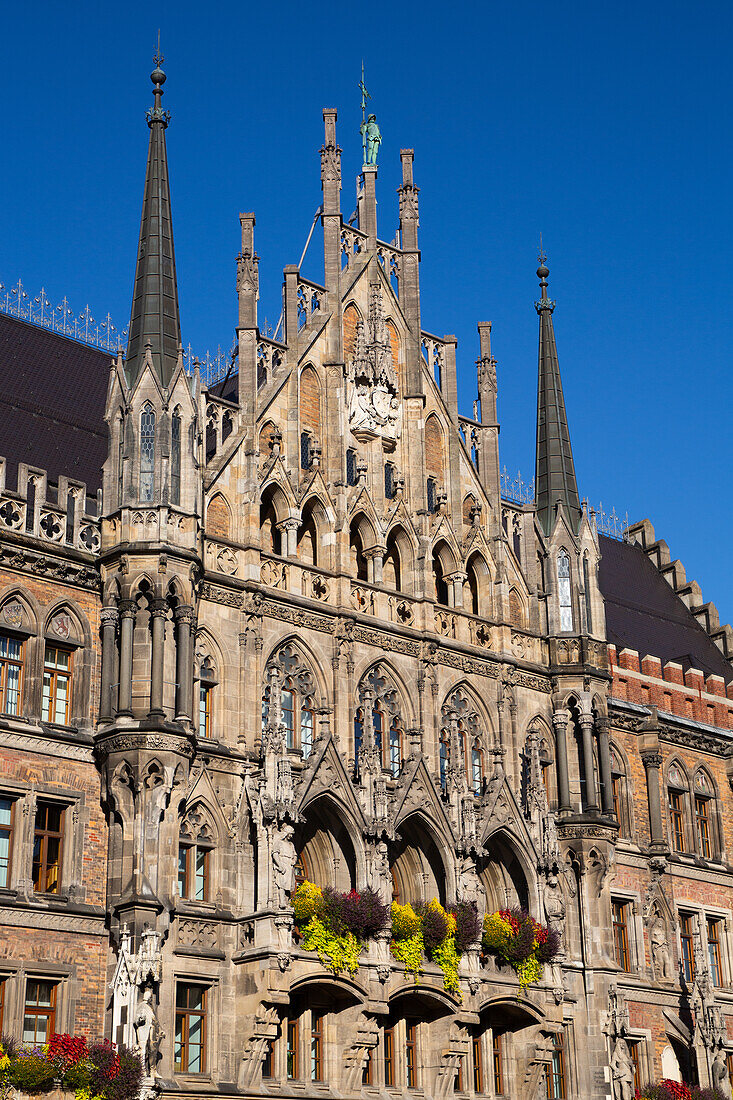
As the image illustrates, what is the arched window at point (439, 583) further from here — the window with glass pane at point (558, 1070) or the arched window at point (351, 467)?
the window with glass pane at point (558, 1070)

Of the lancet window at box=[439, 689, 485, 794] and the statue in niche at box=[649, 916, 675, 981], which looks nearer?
the lancet window at box=[439, 689, 485, 794]

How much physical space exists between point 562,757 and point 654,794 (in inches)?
195

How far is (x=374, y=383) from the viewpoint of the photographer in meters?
41.5

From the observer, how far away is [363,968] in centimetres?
3488

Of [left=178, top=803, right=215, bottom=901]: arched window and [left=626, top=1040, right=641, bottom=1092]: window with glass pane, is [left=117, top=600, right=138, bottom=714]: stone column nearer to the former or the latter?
[left=178, top=803, right=215, bottom=901]: arched window

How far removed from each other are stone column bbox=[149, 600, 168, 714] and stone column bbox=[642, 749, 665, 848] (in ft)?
57.2

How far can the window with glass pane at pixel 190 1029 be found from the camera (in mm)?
32763

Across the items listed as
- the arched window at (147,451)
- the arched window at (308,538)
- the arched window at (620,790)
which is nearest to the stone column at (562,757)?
the arched window at (620,790)

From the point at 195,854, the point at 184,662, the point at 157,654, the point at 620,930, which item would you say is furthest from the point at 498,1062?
the point at 157,654

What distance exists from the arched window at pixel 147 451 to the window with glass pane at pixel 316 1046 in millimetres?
11410

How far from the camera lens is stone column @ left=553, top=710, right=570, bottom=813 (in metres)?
41.7

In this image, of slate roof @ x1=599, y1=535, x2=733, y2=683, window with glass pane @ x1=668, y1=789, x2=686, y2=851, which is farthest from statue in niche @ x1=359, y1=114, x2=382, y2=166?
window with glass pane @ x1=668, y1=789, x2=686, y2=851

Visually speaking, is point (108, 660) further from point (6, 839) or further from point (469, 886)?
point (469, 886)

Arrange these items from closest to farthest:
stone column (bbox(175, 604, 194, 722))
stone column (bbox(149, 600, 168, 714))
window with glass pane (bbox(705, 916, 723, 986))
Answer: stone column (bbox(149, 600, 168, 714))
stone column (bbox(175, 604, 194, 722))
window with glass pane (bbox(705, 916, 723, 986))
